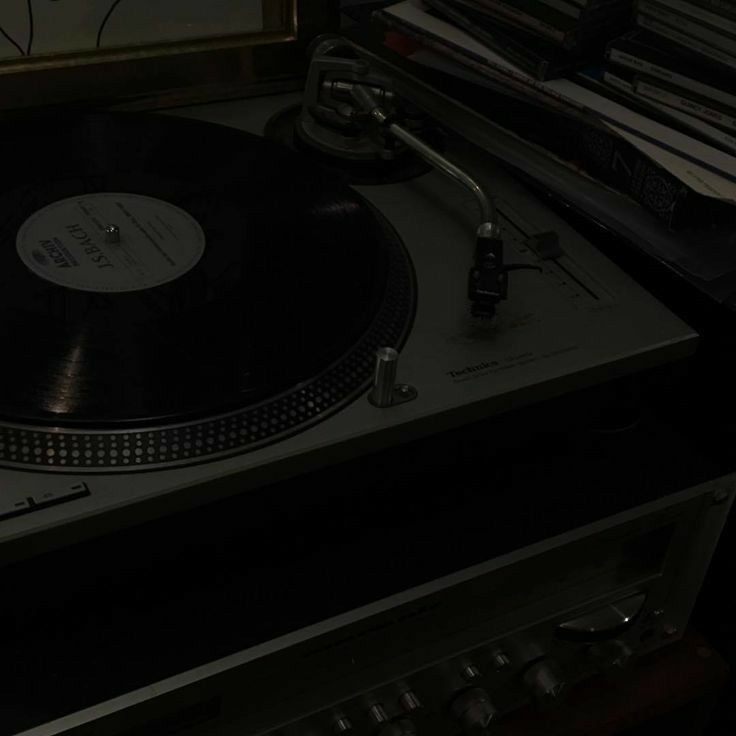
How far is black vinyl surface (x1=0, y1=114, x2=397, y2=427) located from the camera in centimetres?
62

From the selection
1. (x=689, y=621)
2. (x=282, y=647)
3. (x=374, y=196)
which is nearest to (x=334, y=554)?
(x=282, y=647)

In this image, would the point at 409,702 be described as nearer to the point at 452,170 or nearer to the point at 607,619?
the point at 607,619

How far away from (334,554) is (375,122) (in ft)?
1.17

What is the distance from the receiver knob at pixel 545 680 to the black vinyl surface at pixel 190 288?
0.93 ft

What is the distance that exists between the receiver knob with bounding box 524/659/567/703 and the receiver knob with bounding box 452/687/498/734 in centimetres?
4

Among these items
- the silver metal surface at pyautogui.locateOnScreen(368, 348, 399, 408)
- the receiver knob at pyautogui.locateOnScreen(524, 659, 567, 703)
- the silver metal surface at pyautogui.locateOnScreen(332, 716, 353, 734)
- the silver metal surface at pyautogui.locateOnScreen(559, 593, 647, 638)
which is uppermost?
the silver metal surface at pyautogui.locateOnScreen(368, 348, 399, 408)

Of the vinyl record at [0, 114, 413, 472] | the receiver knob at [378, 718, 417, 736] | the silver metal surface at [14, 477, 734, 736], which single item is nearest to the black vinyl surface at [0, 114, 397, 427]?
the vinyl record at [0, 114, 413, 472]

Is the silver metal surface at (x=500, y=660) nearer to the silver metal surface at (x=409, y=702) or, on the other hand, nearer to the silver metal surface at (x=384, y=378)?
the silver metal surface at (x=409, y=702)

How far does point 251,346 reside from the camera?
0.66 meters

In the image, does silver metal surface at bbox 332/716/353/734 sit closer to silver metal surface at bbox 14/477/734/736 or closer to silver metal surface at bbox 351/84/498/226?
silver metal surface at bbox 14/477/734/736

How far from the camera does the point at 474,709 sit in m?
0.75

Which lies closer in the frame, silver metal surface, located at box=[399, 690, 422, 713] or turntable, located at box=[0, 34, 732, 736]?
turntable, located at box=[0, 34, 732, 736]

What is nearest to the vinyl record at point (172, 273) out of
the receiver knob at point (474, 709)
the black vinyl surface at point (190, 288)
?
the black vinyl surface at point (190, 288)

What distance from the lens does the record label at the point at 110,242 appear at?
0.71 metres
